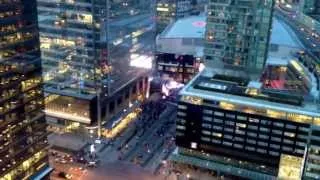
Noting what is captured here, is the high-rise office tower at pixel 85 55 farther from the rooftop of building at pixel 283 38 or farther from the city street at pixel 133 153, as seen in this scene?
the rooftop of building at pixel 283 38

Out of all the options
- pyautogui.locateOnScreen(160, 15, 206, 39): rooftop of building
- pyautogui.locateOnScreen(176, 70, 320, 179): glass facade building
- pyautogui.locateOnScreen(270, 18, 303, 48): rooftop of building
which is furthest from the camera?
pyautogui.locateOnScreen(160, 15, 206, 39): rooftop of building

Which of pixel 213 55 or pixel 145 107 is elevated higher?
pixel 213 55

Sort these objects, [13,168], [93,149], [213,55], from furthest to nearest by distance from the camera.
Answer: [213,55] → [93,149] → [13,168]

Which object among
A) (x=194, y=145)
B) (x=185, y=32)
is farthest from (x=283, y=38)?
(x=194, y=145)

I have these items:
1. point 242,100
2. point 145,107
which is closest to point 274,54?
point 145,107

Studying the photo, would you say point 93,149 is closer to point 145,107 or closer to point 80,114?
point 80,114

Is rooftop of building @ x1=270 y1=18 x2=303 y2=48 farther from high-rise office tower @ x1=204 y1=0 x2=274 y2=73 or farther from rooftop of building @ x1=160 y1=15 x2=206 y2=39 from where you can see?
high-rise office tower @ x1=204 y1=0 x2=274 y2=73

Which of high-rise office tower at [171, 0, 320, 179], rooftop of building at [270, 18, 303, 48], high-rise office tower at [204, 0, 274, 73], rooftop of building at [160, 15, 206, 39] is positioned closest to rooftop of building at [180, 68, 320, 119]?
high-rise office tower at [171, 0, 320, 179]
